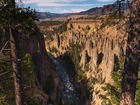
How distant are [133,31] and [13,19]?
4.02m

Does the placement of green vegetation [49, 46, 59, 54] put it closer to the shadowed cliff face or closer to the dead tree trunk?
the shadowed cliff face

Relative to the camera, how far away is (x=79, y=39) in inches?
6865

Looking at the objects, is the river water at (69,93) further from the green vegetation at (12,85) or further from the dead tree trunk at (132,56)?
the dead tree trunk at (132,56)

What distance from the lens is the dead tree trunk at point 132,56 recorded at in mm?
7074

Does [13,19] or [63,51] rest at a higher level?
[13,19]

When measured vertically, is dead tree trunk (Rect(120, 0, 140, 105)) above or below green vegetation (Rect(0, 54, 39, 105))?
above

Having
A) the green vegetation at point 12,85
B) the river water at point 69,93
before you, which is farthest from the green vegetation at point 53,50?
the green vegetation at point 12,85

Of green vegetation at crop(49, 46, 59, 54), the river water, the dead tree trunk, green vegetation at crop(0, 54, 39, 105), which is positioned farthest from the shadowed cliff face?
green vegetation at crop(49, 46, 59, 54)

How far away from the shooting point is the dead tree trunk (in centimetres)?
707

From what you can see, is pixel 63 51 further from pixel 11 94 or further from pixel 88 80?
pixel 11 94

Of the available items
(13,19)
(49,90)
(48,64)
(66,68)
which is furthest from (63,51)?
(13,19)

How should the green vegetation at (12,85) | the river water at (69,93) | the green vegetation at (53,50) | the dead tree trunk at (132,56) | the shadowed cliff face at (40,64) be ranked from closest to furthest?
1. the dead tree trunk at (132,56)
2. the green vegetation at (12,85)
3. the shadowed cliff face at (40,64)
4. the river water at (69,93)
5. the green vegetation at (53,50)

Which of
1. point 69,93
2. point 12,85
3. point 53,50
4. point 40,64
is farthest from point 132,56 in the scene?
point 53,50

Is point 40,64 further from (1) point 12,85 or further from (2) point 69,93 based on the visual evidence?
(1) point 12,85
